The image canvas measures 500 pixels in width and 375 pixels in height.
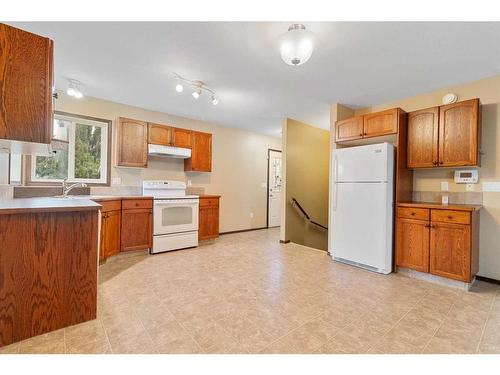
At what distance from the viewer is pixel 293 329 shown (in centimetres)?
176

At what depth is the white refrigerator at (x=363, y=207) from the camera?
2963 mm

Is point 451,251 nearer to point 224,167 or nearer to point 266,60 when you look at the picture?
point 266,60

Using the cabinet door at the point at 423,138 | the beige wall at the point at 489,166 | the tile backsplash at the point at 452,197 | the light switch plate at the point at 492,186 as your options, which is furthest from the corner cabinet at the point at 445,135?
the tile backsplash at the point at 452,197

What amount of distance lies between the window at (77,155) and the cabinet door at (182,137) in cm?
103

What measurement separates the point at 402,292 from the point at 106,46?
12.2ft

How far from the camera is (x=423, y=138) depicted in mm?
3004

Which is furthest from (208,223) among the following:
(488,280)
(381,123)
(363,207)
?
(488,280)

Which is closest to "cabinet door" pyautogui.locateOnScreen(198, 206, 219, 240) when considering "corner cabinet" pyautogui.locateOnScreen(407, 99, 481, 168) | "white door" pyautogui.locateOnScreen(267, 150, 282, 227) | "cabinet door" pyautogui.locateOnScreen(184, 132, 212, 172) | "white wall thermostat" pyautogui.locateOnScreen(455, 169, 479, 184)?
"cabinet door" pyautogui.locateOnScreen(184, 132, 212, 172)

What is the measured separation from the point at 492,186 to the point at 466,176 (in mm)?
248

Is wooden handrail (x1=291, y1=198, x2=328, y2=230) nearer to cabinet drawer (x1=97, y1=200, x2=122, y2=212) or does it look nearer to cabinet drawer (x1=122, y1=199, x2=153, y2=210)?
cabinet drawer (x1=122, y1=199, x2=153, y2=210)

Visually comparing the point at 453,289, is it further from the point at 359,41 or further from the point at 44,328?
the point at 44,328

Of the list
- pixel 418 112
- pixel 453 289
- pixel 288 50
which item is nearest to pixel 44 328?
pixel 288 50

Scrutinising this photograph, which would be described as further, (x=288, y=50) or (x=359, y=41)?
(x=359, y=41)

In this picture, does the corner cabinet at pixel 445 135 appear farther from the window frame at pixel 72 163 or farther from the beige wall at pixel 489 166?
the window frame at pixel 72 163
